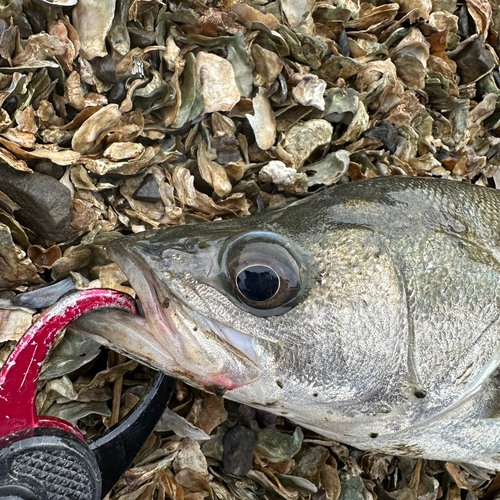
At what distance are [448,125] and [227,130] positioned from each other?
0.98 metres

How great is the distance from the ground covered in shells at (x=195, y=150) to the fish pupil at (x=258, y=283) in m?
0.41

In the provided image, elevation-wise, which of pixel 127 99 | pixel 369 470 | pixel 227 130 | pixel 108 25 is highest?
pixel 108 25

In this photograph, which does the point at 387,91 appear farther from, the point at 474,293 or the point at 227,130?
the point at 474,293

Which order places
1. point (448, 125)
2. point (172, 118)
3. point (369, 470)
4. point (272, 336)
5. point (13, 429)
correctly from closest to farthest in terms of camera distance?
point (13, 429)
point (272, 336)
point (172, 118)
point (369, 470)
point (448, 125)

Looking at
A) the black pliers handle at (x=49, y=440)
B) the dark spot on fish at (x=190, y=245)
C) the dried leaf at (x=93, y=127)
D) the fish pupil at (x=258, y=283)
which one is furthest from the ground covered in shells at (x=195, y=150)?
the fish pupil at (x=258, y=283)

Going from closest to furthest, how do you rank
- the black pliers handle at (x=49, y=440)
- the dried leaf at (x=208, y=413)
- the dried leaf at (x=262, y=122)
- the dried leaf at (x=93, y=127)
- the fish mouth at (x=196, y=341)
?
the black pliers handle at (x=49, y=440) < the fish mouth at (x=196, y=341) < the dried leaf at (x=93, y=127) < the dried leaf at (x=208, y=413) < the dried leaf at (x=262, y=122)

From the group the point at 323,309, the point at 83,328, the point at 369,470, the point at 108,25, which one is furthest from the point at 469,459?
the point at 108,25

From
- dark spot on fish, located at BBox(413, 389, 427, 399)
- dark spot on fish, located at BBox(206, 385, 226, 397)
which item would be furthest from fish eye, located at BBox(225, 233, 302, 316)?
dark spot on fish, located at BBox(413, 389, 427, 399)

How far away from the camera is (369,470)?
1.72 m

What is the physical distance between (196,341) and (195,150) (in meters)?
0.67

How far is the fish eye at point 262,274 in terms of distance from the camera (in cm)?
Answer: 109

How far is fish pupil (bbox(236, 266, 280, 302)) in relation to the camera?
3.56 feet

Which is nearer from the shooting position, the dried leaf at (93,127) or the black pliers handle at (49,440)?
the black pliers handle at (49,440)

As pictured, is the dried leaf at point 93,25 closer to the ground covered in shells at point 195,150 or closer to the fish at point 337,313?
the ground covered in shells at point 195,150
